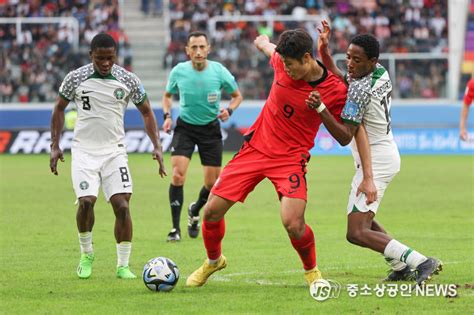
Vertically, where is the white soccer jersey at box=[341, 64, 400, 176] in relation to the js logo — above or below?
above

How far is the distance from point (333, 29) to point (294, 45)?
2788cm

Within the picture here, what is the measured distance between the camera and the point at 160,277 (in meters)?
9.12

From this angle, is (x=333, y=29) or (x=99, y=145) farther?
(x=333, y=29)

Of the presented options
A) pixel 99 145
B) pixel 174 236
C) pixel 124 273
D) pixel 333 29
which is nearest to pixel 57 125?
pixel 99 145

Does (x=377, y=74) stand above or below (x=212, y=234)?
above

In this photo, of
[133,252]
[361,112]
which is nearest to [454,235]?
[133,252]

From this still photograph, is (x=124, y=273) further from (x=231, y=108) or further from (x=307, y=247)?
(x=231, y=108)

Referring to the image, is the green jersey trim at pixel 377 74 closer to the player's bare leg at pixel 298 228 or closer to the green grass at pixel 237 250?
the player's bare leg at pixel 298 228

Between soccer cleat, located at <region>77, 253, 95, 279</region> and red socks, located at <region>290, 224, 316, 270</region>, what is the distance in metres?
2.25

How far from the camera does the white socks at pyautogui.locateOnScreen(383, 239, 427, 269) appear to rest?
9.09 m

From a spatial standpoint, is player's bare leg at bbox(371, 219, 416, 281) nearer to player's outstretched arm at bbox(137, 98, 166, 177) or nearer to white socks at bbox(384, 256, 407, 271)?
white socks at bbox(384, 256, 407, 271)

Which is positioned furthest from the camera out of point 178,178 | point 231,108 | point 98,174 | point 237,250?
point 231,108

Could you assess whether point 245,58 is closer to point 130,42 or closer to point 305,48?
point 130,42

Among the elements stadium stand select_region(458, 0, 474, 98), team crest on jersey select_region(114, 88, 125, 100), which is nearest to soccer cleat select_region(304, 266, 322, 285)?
team crest on jersey select_region(114, 88, 125, 100)
